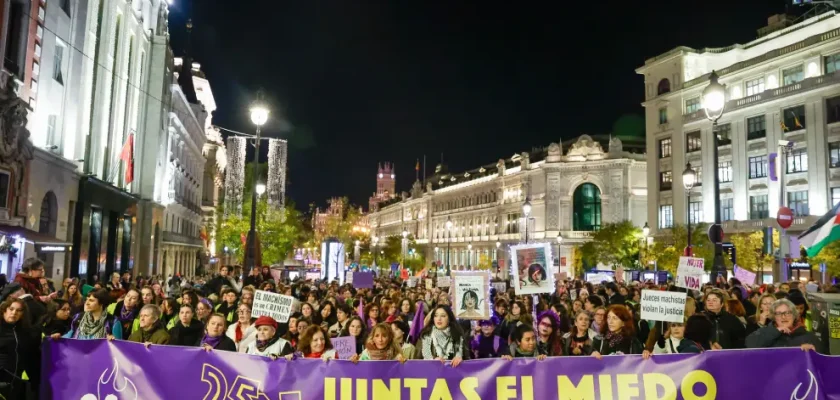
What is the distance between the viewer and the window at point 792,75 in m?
44.8

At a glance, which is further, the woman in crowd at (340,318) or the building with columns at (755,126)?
the building with columns at (755,126)

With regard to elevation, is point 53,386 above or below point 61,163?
below

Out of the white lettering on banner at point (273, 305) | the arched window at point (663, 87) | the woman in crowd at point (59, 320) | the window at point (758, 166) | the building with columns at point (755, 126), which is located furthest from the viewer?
the arched window at point (663, 87)

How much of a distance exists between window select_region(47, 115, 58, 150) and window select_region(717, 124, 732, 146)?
4607 centimetres

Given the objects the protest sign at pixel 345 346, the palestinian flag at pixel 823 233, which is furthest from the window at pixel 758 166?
the protest sign at pixel 345 346

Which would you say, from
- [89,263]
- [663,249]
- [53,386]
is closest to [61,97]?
[89,263]

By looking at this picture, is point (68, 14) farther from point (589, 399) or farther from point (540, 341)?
point (589, 399)

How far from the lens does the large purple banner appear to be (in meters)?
6.38

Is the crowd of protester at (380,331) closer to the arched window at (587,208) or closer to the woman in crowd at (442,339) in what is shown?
the woman in crowd at (442,339)

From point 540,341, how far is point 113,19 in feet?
92.6

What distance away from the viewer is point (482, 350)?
8781 mm

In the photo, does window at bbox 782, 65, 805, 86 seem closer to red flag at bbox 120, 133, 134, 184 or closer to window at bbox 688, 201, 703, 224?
window at bbox 688, 201, 703, 224

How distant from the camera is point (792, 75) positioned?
45.7 metres

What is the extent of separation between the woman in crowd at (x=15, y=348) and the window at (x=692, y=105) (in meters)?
54.1
